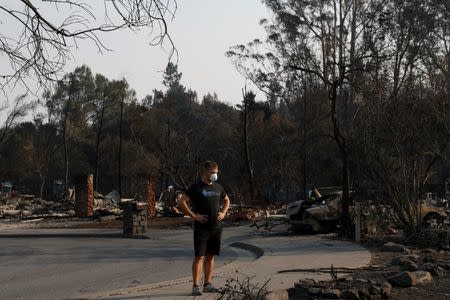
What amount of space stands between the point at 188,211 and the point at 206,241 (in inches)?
18.8

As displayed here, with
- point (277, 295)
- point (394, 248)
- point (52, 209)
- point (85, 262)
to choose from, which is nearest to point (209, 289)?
point (277, 295)

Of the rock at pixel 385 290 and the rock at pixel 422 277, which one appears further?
the rock at pixel 422 277

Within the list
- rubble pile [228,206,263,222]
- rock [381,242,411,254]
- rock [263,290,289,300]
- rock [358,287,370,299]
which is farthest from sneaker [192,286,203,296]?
rubble pile [228,206,263,222]

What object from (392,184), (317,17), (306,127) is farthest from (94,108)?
(392,184)

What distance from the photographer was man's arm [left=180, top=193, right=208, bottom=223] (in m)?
8.66

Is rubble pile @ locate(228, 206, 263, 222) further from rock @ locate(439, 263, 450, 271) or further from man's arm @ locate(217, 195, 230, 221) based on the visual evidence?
man's arm @ locate(217, 195, 230, 221)

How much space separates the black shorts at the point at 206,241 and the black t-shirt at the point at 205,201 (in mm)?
69

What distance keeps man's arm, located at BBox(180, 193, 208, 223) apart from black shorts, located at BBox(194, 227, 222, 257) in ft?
0.49

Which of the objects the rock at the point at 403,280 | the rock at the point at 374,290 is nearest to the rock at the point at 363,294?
the rock at the point at 374,290

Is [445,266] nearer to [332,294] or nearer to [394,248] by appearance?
[394,248]

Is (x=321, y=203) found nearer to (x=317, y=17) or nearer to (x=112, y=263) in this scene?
(x=112, y=263)

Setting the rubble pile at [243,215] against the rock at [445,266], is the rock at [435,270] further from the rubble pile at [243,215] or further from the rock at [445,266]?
the rubble pile at [243,215]

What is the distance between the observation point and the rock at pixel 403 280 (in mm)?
9414

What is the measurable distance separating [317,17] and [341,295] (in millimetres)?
40124
